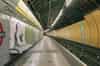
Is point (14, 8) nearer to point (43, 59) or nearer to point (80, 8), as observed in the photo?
point (80, 8)

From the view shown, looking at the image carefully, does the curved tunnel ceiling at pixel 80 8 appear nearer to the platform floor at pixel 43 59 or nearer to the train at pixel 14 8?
the platform floor at pixel 43 59

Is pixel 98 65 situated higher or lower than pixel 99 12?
lower

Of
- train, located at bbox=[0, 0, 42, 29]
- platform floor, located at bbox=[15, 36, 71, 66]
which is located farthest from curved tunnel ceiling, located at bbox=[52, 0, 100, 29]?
train, located at bbox=[0, 0, 42, 29]

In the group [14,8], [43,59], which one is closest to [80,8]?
[14,8]

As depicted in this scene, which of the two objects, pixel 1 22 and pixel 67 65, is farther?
pixel 67 65

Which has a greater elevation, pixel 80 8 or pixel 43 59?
pixel 80 8

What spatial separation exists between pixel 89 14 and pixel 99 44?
3.36ft

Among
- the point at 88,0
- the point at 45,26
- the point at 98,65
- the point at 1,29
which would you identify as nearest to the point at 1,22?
the point at 1,29

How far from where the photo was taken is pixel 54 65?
16.8 ft

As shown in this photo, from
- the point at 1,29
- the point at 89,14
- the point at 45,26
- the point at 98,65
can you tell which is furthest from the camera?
the point at 45,26

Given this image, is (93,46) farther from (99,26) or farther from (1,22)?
(1,22)

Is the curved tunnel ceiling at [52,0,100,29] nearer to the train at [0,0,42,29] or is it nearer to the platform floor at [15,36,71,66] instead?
the platform floor at [15,36,71,66]

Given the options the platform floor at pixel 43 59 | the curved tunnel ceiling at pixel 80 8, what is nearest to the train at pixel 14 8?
the platform floor at pixel 43 59

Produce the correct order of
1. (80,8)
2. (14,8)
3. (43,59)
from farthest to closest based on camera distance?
(43,59), (80,8), (14,8)
